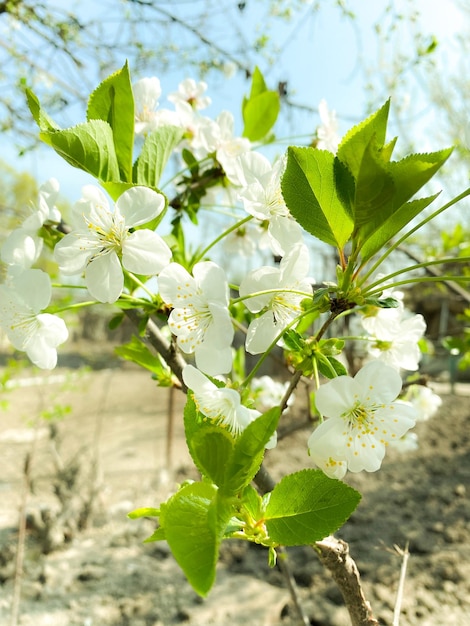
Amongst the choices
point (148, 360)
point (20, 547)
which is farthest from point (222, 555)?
point (148, 360)

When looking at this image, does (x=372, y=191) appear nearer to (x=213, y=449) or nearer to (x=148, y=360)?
(x=213, y=449)

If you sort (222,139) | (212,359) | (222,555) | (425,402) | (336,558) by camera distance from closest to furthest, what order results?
(212,359), (336,558), (222,139), (425,402), (222,555)

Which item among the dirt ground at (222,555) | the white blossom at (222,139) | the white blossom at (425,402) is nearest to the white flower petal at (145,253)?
the white blossom at (222,139)

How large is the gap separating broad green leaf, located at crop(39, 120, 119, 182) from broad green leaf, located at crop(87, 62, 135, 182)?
0.10 ft

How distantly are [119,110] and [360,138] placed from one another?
0.25m

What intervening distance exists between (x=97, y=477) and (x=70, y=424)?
3.04 m

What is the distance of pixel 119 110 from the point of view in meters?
0.49

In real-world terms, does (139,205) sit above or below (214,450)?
above

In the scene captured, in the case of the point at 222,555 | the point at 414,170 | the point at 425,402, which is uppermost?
the point at 414,170

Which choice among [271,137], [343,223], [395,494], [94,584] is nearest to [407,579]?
[395,494]

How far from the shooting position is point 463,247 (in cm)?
166

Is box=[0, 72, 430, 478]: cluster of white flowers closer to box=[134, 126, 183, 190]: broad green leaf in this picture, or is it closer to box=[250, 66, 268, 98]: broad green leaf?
box=[134, 126, 183, 190]: broad green leaf

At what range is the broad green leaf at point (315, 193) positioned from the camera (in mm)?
420

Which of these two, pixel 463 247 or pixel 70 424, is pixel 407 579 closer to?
pixel 463 247
